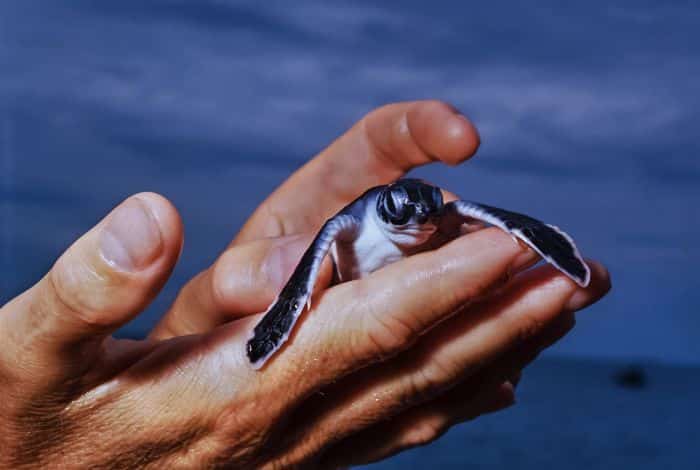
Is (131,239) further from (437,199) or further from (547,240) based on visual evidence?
(437,199)

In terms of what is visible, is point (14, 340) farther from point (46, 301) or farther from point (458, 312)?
point (458, 312)

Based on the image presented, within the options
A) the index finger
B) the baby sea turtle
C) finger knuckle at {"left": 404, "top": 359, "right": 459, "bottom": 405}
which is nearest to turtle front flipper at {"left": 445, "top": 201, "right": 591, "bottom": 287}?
the baby sea turtle

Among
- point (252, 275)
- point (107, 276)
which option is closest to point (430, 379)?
point (252, 275)

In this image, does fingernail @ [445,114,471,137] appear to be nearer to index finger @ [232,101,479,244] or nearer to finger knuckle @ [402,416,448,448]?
index finger @ [232,101,479,244]

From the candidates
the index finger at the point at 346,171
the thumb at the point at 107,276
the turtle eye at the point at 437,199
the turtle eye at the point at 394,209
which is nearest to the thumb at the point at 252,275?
the turtle eye at the point at 394,209

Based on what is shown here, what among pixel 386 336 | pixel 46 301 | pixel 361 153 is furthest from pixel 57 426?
pixel 361 153
